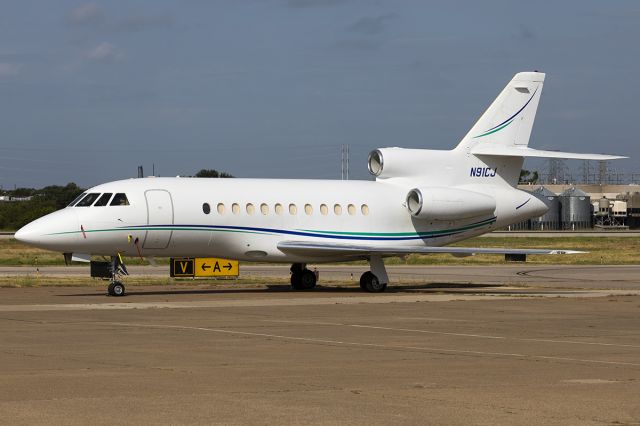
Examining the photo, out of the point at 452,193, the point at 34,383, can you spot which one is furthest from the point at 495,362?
the point at 452,193

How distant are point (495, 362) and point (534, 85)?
76.5ft

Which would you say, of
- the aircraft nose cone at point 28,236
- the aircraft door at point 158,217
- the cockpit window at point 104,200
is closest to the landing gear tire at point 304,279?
the aircraft door at point 158,217

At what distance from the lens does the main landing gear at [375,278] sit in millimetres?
34750

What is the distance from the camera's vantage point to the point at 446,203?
3616 cm

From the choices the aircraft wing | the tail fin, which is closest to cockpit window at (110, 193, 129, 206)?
the aircraft wing

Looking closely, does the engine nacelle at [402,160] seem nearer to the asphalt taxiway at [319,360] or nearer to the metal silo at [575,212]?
the asphalt taxiway at [319,360]

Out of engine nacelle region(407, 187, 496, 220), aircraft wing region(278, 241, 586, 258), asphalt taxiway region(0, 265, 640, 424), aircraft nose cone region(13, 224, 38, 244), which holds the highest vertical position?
engine nacelle region(407, 187, 496, 220)

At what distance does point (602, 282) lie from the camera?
1565 inches

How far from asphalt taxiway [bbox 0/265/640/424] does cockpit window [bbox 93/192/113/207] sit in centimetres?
295

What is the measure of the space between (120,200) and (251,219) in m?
4.08

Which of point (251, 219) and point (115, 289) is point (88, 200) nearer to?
point (115, 289)

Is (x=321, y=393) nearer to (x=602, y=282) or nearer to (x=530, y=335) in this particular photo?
(x=530, y=335)

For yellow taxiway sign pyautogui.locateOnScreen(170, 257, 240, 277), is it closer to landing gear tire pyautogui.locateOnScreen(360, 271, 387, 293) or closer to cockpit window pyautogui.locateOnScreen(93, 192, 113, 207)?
landing gear tire pyautogui.locateOnScreen(360, 271, 387, 293)

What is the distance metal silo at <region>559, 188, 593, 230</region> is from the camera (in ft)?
452
